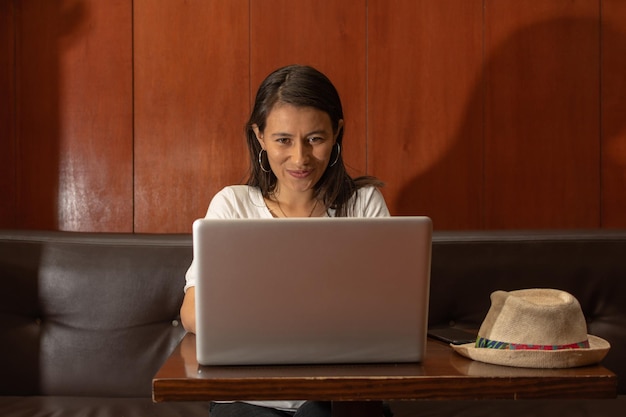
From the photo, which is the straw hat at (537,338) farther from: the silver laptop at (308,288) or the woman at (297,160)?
the woman at (297,160)

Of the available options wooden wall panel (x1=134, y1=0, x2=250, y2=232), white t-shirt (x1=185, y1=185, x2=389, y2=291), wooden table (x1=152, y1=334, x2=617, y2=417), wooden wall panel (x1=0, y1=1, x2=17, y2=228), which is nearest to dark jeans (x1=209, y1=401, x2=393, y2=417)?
wooden table (x1=152, y1=334, x2=617, y2=417)

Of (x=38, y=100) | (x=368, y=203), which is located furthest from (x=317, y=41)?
(x=38, y=100)

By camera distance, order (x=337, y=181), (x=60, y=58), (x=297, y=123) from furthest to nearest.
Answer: (x=60, y=58) → (x=337, y=181) → (x=297, y=123)

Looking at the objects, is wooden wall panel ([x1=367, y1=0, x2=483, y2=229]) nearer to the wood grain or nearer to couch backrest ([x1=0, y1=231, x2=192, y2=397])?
couch backrest ([x1=0, y1=231, x2=192, y2=397])

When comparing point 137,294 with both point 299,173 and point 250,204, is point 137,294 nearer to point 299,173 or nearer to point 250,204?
point 250,204

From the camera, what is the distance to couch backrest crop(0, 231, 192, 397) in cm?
198

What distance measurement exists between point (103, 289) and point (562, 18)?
5.28 ft

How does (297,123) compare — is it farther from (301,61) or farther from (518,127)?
(518,127)

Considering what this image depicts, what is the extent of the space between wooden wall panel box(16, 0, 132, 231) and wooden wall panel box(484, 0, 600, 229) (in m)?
1.15

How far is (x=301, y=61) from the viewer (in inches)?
93.3

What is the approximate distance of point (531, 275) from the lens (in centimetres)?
202

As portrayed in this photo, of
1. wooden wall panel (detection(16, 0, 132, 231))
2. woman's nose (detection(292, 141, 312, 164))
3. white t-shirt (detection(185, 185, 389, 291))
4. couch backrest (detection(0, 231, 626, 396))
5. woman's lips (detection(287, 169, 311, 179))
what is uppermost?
wooden wall panel (detection(16, 0, 132, 231))

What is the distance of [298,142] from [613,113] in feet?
3.89

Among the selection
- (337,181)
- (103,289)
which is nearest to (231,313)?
(337,181)
